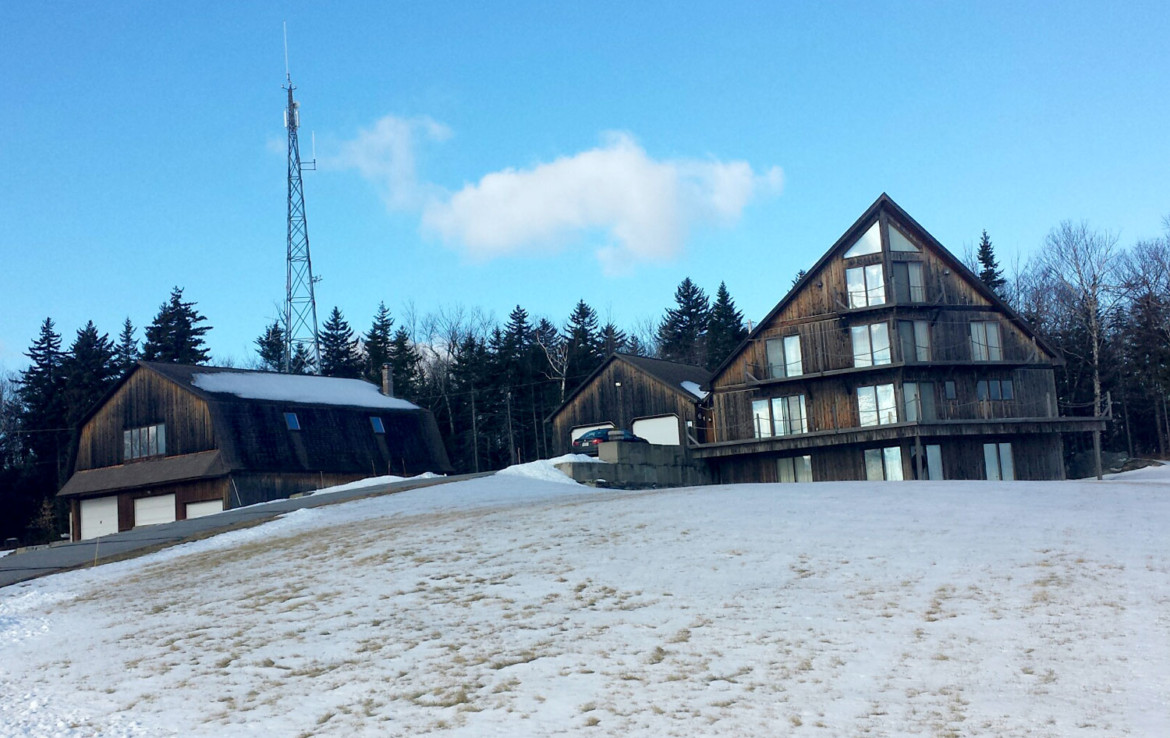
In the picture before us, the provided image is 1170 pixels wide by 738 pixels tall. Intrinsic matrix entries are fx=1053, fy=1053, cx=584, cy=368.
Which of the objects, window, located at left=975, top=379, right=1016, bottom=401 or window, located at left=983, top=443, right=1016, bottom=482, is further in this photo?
window, located at left=975, top=379, right=1016, bottom=401

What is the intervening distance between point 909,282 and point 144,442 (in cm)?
3593

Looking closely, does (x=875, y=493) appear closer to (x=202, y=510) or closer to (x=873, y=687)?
(x=873, y=687)

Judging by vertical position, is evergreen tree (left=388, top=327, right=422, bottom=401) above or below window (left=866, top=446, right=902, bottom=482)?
above

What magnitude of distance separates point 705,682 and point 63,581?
14817 mm

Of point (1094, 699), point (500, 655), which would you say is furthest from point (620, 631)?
point (1094, 699)

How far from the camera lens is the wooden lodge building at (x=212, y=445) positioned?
151 ft

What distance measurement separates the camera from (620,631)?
12.2 m

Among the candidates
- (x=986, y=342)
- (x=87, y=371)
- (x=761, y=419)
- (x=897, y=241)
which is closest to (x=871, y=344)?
(x=897, y=241)

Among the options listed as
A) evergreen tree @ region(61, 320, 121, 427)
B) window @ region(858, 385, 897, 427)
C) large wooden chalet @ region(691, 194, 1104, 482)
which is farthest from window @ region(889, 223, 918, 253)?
evergreen tree @ region(61, 320, 121, 427)

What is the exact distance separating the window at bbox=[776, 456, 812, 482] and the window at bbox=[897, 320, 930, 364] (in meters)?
6.66

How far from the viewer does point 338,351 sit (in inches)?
3634

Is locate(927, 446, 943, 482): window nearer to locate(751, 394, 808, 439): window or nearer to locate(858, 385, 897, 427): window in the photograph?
locate(858, 385, 897, 427): window

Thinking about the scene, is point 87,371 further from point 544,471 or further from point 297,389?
point 544,471

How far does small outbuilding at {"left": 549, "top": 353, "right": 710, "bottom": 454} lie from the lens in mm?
53219
